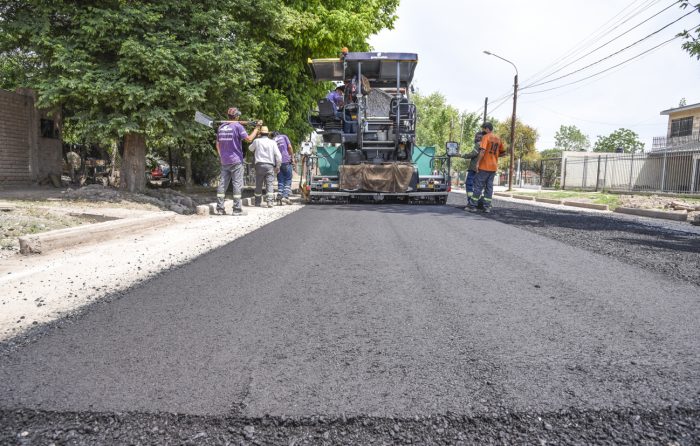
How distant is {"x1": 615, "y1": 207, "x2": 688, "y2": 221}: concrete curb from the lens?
414 inches

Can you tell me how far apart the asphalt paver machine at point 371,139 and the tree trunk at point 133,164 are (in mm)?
3763

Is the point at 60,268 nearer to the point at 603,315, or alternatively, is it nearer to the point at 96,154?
the point at 603,315

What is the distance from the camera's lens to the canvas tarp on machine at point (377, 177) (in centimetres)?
1120

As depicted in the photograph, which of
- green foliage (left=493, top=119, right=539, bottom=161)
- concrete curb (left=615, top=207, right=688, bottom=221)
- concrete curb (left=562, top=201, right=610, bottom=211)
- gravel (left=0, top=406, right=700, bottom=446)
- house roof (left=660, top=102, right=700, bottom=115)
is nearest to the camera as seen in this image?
gravel (left=0, top=406, right=700, bottom=446)

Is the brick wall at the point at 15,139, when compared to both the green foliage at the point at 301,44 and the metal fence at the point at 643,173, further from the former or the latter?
the metal fence at the point at 643,173

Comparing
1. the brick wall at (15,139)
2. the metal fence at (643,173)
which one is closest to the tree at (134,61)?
the brick wall at (15,139)

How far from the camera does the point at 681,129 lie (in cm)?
2967


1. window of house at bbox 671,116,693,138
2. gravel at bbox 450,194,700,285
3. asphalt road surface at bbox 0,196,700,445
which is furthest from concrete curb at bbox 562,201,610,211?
window of house at bbox 671,116,693,138

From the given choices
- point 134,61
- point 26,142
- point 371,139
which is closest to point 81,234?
point 134,61

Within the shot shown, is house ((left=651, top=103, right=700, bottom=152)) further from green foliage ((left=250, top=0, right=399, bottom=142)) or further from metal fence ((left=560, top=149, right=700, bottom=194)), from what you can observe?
green foliage ((left=250, top=0, right=399, bottom=142))

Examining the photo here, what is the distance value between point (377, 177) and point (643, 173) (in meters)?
19.0

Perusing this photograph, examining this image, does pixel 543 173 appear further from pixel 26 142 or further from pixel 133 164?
pixel 26 142

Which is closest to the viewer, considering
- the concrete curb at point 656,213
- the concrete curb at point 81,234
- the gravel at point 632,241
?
the gravel at point 632,241

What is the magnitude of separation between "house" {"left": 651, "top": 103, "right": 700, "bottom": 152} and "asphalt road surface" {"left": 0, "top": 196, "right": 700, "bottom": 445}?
29430 millimetres
